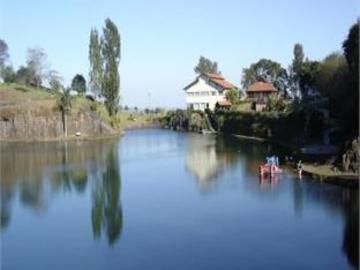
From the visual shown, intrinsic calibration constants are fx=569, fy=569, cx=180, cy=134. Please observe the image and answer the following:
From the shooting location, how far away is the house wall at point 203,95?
269ft

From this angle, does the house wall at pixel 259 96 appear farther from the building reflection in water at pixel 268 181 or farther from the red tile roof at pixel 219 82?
the building reflection in water at pixel 268 181

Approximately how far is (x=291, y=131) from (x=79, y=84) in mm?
37789

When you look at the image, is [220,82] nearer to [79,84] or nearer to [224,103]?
[224,103]

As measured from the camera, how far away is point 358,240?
68.2 feet

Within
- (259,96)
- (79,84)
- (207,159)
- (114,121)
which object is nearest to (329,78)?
(207,159)

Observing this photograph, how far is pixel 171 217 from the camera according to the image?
25703mm

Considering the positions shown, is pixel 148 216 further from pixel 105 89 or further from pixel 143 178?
pixel 105 89

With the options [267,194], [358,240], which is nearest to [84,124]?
[267,194]

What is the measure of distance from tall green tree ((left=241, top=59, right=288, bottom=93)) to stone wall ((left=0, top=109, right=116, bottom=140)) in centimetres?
3562

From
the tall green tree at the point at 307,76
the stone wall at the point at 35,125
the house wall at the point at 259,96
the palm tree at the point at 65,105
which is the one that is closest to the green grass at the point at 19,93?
the stone wall at the point at 35,125

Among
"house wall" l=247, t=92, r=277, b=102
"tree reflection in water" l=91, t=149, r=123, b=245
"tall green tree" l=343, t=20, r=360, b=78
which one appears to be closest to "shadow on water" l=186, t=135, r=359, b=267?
"tree reflection in water" l=91, t=149, r=123, b=245

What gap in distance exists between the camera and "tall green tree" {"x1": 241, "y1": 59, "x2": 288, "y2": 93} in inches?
3494

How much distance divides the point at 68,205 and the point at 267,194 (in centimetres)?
1039

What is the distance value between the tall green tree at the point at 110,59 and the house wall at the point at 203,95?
17.8 meters
